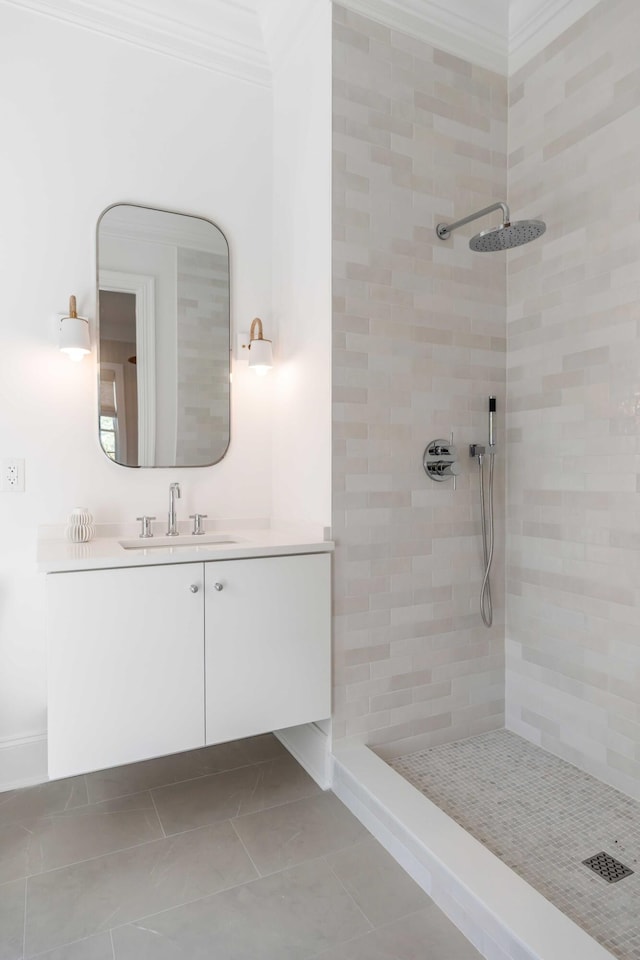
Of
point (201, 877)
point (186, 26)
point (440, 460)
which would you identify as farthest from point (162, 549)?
point (186, 26)

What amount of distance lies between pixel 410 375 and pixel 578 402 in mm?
639

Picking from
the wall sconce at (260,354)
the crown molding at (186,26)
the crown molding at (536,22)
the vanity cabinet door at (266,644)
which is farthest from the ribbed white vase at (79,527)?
the crown molding at (536,22)

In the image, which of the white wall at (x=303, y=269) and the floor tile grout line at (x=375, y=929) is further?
the white wall at (x=303, y=269)

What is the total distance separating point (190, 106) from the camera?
2514 mm

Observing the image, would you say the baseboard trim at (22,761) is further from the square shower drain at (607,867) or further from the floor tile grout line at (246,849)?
the square shower drain at (607,867)

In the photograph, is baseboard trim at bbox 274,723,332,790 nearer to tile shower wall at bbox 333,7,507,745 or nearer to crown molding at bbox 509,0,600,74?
tile shower wall at bbox 333,7,507,745

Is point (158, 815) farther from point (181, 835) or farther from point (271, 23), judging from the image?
point (271, 23)

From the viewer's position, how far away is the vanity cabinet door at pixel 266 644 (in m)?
1.99

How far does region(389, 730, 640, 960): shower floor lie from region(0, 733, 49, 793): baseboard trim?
1334 mm

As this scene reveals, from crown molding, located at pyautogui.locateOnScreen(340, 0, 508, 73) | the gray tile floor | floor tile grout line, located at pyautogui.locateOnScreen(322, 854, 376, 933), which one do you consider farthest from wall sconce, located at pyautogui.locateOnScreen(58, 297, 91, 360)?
floor tile grout line, located at pyautogui.locateOnScreen(322, 854, 376, 933)

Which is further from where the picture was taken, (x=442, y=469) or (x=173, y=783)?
(x=442, y=469)

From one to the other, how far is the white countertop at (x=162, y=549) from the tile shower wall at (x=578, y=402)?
3.10ft

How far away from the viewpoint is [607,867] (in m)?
1.71

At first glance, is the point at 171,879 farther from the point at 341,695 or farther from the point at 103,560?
the point at 103,560
